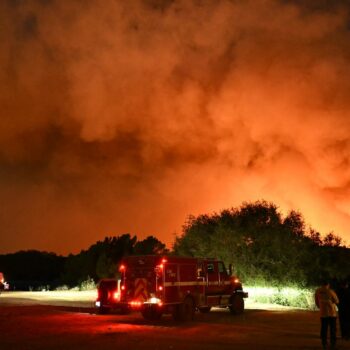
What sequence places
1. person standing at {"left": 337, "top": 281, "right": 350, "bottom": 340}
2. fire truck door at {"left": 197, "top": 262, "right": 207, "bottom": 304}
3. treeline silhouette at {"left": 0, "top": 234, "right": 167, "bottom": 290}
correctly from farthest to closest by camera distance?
treeline silhouette at {"left": 0, "top": 234, "right": 167, "bottom": 290} < fire truck door at {"left": 197, "top": 262, "right": 207, "bottom": 304} < person standing at {"left": 337, "top": 281, "right": 350, "bottom": 340}

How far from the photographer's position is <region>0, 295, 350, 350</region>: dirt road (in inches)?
600

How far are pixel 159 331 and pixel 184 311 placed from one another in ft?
14.7

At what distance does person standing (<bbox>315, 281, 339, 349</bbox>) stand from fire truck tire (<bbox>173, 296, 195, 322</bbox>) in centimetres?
855

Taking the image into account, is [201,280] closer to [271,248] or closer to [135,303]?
[135,303]

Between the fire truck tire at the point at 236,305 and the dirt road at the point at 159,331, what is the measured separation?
37 centimetres

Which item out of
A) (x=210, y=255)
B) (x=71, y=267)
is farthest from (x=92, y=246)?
(x=210, y=255)

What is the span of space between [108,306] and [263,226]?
1675 centimetres

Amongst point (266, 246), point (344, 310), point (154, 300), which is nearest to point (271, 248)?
point (266, 246)

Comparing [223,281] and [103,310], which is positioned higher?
[223,281]

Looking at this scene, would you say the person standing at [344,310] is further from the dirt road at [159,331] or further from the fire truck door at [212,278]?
the fire truck door at [212,278]

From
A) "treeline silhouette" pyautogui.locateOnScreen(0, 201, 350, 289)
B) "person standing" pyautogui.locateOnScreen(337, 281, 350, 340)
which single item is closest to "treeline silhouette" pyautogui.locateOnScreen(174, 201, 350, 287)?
"treeline silhouette" pyautogui.locateOnScreen(0, 201, 350, 289)

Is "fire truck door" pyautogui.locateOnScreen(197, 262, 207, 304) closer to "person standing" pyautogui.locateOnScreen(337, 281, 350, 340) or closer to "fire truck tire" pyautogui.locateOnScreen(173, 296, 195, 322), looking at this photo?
"fire truck tire" pyautogui.locateOnScreen(173, 296, 195, 322)

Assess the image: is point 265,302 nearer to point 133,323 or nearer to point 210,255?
point 210,255

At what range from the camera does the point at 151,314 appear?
23.1m
